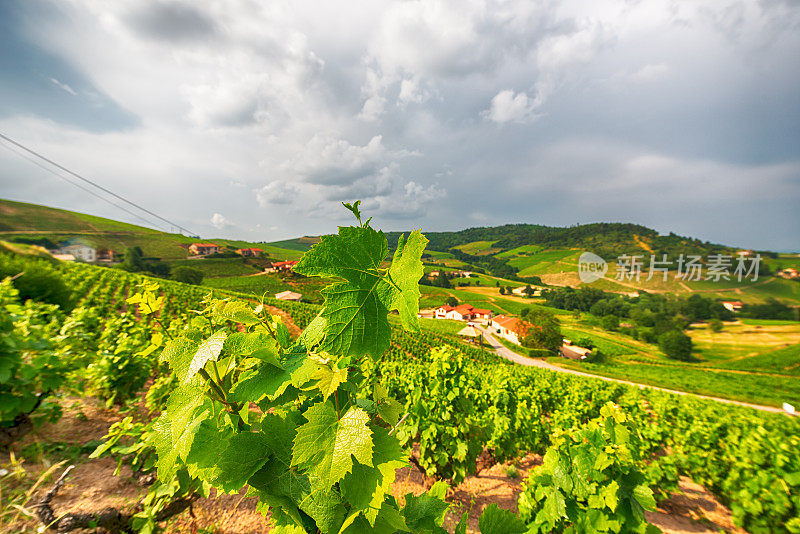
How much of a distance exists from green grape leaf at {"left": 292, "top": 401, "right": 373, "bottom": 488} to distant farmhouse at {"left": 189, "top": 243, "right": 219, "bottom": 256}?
7529cm

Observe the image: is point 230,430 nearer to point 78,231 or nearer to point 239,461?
point 239,461

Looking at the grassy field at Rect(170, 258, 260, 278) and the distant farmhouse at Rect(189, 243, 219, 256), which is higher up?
the distant farmhouse at Rect(189, 243, 219, 256)

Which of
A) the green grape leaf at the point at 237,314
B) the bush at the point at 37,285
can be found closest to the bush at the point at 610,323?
the green grape leaf at the point at 237,314

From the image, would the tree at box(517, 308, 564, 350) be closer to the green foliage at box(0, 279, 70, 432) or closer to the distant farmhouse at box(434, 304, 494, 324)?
the distant farmhouse at box(434, 304, 494, 324)

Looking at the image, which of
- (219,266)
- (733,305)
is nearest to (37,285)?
(219,266)

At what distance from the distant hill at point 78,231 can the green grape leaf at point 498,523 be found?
59535 mm

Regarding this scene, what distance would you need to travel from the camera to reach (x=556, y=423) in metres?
7.47

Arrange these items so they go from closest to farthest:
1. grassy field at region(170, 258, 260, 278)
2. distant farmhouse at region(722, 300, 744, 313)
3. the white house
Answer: the white house → grassy field at region(170, 258, 260, 278) → distant farmhouse at region(722, 300, 744, 313)

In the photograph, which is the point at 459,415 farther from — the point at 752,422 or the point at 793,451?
the point at 752,422

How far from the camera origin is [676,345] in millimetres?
84750

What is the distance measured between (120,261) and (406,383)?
70.0 metres

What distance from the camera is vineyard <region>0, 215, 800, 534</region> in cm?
86

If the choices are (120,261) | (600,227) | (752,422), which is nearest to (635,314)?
(600,227)

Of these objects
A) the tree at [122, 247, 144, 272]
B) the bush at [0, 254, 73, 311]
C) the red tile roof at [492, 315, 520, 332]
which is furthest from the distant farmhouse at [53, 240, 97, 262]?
the red tile roof at [492, 315, 520, 332]
